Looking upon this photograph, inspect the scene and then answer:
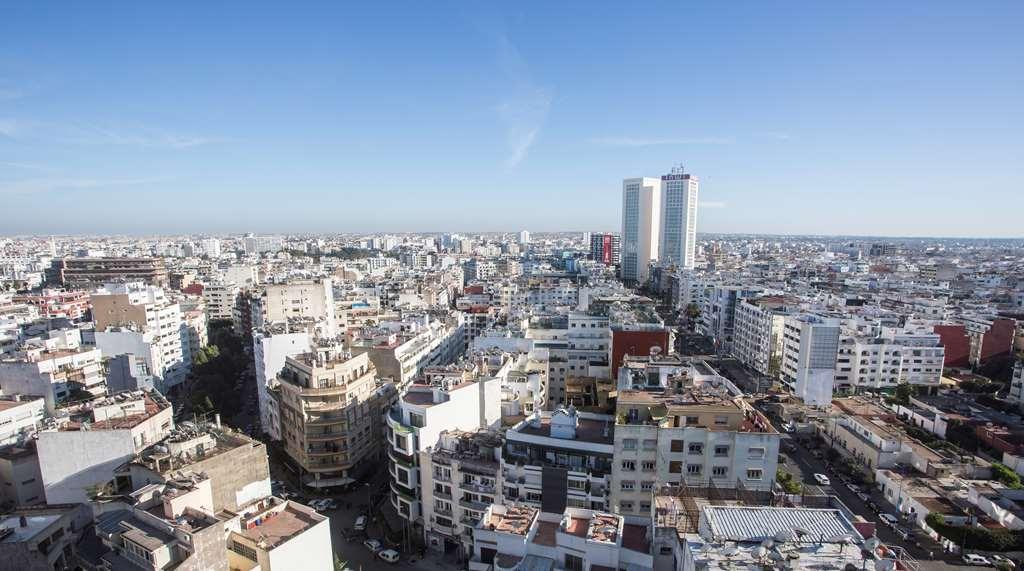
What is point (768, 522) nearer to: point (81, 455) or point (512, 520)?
point (512, 520)

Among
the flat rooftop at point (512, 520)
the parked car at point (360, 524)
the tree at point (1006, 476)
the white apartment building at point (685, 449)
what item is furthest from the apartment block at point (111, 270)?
the tree at point (1006, 476)

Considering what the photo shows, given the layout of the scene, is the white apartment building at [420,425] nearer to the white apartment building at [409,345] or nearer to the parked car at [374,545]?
the parked car at [374,545]

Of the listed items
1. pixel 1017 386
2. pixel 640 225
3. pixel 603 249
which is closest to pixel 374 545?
pixel 1017 386

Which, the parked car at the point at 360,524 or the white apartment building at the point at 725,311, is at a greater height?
the white apartment building at the point at 725,311

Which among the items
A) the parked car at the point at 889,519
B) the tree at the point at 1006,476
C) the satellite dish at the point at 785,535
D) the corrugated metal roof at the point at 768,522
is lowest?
the parked car at the point at 889,519

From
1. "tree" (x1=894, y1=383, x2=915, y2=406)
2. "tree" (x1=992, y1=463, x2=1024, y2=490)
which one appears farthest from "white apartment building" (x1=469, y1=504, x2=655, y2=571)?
"tree" (x1=894, y1=383, x2=915, y2=406)

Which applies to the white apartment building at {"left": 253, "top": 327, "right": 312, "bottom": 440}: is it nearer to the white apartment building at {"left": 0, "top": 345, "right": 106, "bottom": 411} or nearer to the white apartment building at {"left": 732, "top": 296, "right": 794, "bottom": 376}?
the white apartment building at {"left": 0, "top": 345, "right": 106, "bottom": 411}
